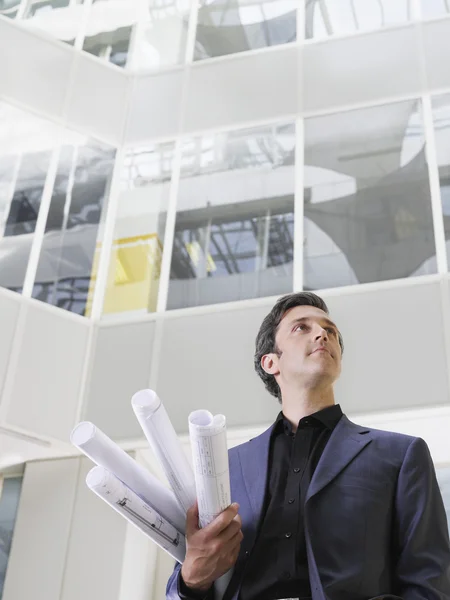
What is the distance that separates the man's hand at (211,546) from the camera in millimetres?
2094

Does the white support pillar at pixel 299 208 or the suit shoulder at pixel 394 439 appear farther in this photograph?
the white support pillar at pixel 299 208

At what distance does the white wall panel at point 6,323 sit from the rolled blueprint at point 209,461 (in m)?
5.24

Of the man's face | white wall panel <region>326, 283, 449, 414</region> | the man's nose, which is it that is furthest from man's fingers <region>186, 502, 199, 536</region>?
white wall panel <region>326, 283, 449, 414</region>

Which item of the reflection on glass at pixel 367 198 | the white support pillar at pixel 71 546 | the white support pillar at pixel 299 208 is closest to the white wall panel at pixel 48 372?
the white support pillar at pixel 71 546

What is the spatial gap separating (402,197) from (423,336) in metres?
1.61

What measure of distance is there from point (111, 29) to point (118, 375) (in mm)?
4584

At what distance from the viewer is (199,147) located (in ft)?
29.2

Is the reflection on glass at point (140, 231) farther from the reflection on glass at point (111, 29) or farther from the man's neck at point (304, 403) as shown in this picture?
the man's neck at point (304, 403)

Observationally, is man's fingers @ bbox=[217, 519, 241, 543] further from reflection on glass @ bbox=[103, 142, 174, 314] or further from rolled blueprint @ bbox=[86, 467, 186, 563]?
reflection on glass @ bbox=[103, 142, 174, 314]

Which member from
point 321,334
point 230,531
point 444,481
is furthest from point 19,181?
point 230,531

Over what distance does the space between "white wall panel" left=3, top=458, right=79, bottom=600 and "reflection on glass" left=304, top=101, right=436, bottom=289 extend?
289 centimetres

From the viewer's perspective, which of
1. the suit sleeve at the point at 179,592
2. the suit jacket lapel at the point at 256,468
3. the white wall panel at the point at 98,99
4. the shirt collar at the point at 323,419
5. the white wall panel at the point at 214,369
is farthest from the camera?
the white wall panel at the point at 98,99

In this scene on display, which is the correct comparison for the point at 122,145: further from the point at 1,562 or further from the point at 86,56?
the point at 1,562

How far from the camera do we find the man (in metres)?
2.09
